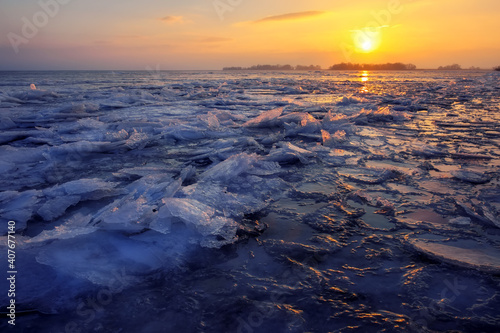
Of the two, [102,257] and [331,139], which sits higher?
[331,139]

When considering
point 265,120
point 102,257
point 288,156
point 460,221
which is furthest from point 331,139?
point 102,257

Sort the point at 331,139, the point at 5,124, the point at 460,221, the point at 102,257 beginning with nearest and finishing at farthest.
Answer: the point at 102,257, the point at 460,221, the point at 331,139, the point at 5,124

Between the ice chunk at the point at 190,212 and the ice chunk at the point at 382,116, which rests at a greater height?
the ice chunk at the point at 382,116

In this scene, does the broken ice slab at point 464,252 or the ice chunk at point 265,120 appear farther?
the ice chunk at point 265,120

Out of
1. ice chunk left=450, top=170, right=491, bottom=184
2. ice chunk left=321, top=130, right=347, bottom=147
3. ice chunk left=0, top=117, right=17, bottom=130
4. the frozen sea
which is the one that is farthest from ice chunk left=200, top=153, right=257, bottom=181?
ice chunk left=0, top=117, right=17, bottom=130

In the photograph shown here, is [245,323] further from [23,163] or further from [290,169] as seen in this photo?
[23,163]

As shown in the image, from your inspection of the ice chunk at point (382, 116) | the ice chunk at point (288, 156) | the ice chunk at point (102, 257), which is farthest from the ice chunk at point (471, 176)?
the ice chunk at point (382, 116)

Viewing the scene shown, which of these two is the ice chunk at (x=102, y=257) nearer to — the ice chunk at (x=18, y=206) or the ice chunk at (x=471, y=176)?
the ice chunk at (x=18, y=206)

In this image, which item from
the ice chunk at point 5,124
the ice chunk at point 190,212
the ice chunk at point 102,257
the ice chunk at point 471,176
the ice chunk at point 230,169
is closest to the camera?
the ice chunk at point 102,257

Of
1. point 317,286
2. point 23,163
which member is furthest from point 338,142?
point 23,163

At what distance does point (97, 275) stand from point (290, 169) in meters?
2.19

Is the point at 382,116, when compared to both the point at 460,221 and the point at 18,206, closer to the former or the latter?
the point at 460,221

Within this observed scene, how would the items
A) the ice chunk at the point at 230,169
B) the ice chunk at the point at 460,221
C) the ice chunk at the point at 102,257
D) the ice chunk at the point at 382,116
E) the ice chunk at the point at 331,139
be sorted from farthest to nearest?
1. the ice chunk at the point at 382,116
2. the ice chunk at the point at 331,139
3. the ice chunk at the point at 230,169
4. the ice chunk at the point at 460,221
5. the ice chunk at the point at 102,257

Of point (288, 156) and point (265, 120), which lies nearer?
point (288, 156)
